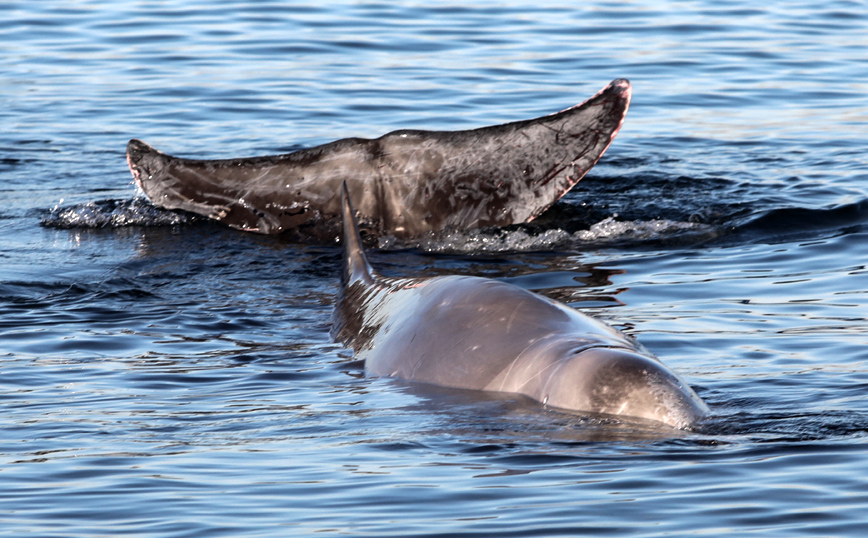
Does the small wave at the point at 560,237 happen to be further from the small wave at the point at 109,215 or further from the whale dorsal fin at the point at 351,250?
the small wave at the point at 109,215

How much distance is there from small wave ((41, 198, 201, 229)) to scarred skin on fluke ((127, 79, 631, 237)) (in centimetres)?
90

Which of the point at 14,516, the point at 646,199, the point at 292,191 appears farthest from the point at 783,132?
the point at 14,516

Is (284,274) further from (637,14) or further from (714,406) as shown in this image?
(637,14)

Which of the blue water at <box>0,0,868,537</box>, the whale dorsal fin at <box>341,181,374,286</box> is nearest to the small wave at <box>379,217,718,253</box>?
the blue water at <box>0,0,868,537</box>

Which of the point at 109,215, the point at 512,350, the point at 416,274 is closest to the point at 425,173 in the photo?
the point at 416,274

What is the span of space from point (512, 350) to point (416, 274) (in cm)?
313

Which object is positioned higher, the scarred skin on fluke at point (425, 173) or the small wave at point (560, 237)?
the scarred skin on fluke at point (425, 173)

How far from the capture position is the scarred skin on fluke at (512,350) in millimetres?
5449

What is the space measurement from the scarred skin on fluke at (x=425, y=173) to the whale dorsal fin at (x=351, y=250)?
1383 millimetres

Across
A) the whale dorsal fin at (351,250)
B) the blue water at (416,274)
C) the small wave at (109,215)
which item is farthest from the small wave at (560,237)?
the small wave at (109,215)

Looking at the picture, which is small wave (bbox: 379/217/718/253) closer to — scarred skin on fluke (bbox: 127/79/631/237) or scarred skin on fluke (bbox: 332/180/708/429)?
scarred skin on fluke (bbox: 127/79/631/237)

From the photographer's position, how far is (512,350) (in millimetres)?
5980

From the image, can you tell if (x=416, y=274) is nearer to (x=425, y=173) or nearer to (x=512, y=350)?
(x=425, y=173)

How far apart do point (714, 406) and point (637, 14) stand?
18.0 m
